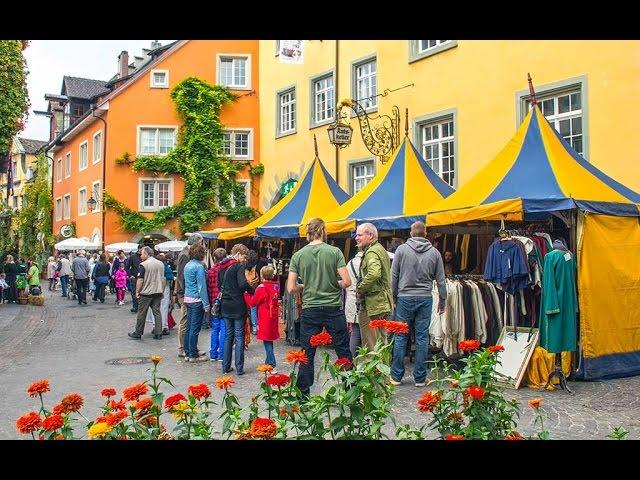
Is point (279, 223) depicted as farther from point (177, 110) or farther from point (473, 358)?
point (177, 110)

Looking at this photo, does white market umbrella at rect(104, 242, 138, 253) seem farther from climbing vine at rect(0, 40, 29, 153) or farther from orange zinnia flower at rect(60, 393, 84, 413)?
orange zinnia flower at rect(60, 393, 84, 413)

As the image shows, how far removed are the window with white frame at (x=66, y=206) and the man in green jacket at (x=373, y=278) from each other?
3388 centimetres

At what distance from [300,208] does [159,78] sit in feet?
58.3

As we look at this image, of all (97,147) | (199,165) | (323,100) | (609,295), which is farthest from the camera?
(97,147)

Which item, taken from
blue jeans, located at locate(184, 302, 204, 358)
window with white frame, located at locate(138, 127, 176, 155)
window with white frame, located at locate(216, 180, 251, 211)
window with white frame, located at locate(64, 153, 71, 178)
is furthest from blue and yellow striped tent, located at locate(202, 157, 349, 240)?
window with white frame, located at locate(64, 153, 71, 178)

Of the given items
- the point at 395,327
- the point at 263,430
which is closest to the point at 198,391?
the point at 263,430

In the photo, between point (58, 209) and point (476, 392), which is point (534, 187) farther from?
point (58, 209)

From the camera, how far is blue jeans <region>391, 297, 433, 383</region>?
24.8 feet

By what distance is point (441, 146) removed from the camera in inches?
661

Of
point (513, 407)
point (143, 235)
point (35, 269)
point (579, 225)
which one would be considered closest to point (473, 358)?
point (513, 407)

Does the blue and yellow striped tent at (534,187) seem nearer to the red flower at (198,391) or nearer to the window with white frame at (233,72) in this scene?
the red flower at (198,391)

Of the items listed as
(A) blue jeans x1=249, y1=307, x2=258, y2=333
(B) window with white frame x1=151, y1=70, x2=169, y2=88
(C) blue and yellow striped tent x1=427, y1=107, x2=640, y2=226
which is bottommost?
(A) blue jeans x1=249, y1=307, x2=258, y2=333

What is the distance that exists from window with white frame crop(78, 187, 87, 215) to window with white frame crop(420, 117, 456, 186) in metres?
22.4
